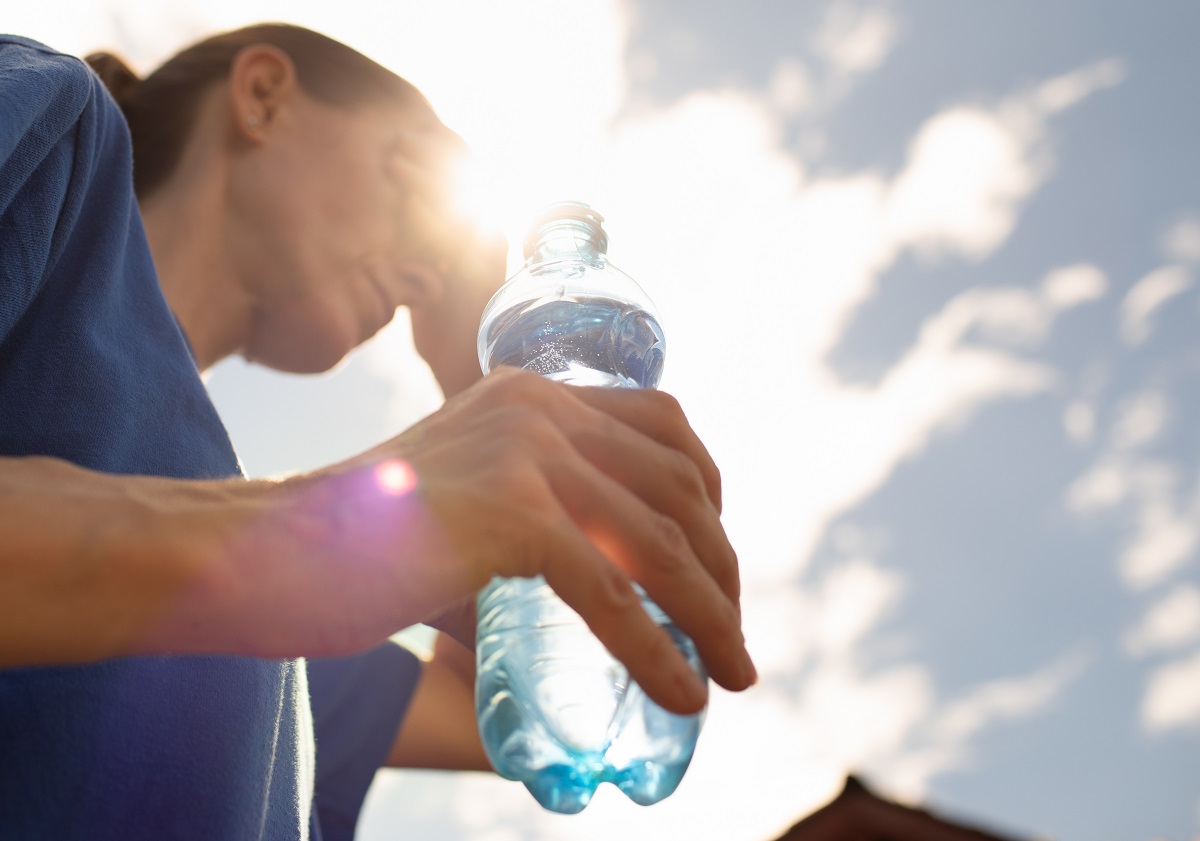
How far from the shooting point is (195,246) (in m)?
1.98

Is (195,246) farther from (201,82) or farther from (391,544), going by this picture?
(391,544)

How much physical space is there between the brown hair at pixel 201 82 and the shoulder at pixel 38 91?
0.61m

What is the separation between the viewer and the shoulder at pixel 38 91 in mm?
1182

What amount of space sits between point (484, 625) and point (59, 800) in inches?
20.9

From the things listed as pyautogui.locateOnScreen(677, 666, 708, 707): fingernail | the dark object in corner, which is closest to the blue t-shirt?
pyautogui.locateOnScreen(677, 666, 708, 707): fingernail

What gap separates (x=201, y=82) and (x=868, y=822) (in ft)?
29.6

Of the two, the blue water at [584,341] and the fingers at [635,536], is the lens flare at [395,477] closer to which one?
the fingers at [635,536]

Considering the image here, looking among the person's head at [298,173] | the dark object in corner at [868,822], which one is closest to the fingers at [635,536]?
the person's head at [298,173]

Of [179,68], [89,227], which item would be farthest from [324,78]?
[89,227]

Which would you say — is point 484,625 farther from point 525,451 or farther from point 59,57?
point 59,57

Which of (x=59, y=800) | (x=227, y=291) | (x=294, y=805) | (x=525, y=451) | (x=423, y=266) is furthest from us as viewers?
(x=423, y=266)

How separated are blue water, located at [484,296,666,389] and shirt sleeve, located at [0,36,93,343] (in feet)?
2.30

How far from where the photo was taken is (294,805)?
144cm

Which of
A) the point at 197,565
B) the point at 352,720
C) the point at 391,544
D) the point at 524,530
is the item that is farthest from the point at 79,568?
the point at 352,720
